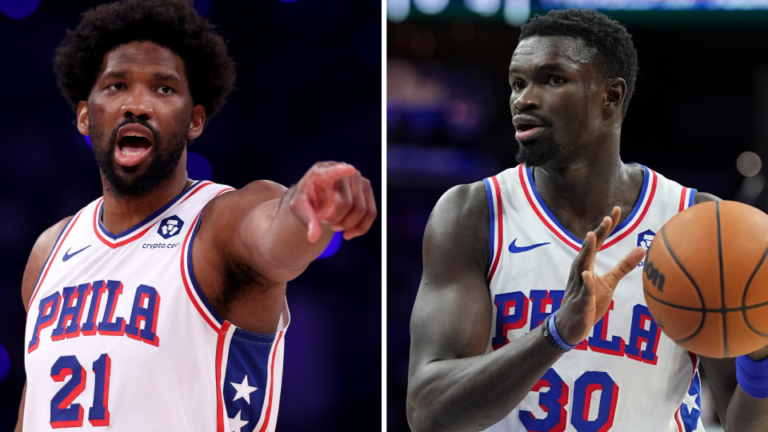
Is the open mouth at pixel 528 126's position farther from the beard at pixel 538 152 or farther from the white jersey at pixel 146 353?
the white jersey at pixel 146 353

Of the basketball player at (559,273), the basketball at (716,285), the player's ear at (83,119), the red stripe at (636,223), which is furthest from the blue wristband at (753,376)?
the player's ear at (83,119)

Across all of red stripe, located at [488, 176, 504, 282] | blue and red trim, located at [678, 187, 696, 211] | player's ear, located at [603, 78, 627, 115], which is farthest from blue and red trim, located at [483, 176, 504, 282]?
blue and red trim, located at [678, 187, 696, 211]

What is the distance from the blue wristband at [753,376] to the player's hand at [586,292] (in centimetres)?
61

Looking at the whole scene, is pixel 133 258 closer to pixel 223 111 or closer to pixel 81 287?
pixel 81 287

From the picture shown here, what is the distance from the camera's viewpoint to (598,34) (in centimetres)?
260

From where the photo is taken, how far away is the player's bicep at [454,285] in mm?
2295

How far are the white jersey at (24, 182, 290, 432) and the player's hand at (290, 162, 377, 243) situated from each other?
0.71 metres

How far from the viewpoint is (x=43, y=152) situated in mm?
3781

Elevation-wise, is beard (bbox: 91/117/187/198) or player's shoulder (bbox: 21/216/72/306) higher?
beard (bbox: 91/117/187/198)

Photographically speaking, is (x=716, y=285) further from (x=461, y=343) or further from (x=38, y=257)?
(x=38, y=257)

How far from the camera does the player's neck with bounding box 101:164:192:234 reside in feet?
7.89

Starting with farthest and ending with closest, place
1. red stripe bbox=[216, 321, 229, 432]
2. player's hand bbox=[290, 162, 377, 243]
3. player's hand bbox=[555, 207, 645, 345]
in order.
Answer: red stripe bbox=[216, 321, 229, 432], player's hand bbox=[555, 207, 645, 345], player's hand bbox=[290, 162, 377, 243]

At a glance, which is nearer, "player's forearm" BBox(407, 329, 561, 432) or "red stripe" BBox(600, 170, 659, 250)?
"player's forearm" BBox(407, 329, 561, 432)

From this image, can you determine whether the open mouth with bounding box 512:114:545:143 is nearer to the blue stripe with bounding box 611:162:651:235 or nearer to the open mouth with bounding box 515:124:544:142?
the open mouth with bounding box 515:124:544:142
